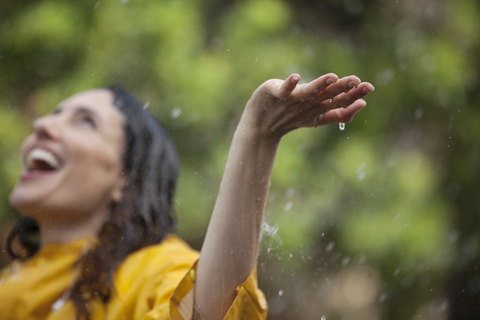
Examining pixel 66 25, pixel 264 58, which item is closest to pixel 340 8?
pixel 264 58

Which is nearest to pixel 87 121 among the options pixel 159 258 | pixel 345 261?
pixel 159 258

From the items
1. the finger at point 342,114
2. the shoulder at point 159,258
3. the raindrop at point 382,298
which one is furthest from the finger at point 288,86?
the raindrop at point 382,298

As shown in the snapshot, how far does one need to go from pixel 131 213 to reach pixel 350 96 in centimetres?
75

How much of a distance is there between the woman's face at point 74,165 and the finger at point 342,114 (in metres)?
0.66

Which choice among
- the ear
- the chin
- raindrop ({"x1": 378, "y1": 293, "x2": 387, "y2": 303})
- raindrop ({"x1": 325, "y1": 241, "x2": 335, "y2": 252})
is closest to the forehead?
the ear

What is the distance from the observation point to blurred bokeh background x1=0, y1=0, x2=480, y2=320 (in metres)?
2.87

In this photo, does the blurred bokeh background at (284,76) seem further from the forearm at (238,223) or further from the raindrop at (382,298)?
the forearm at (238,223)

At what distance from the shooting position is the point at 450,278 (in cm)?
339

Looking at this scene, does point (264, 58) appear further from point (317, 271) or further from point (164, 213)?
point (164, 213)

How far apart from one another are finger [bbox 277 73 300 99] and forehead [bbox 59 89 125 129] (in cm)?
71

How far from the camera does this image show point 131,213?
4.00 ft

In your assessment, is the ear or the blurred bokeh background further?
the blurred bokeh background

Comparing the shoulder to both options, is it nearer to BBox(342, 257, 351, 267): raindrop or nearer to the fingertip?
the fingertip

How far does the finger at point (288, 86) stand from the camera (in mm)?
650
